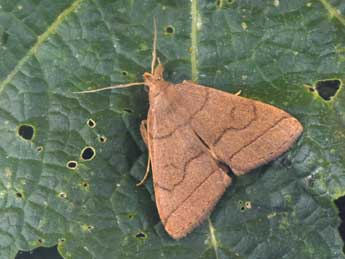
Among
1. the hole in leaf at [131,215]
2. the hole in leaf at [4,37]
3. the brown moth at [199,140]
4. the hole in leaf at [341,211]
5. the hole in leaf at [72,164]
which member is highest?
the hole in leaf at [4,37]

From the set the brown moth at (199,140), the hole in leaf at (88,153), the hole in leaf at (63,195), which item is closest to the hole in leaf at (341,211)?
the brown moth at (199,140)

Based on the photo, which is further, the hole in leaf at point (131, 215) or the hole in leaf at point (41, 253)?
the hole in leaf at point (41, 253)

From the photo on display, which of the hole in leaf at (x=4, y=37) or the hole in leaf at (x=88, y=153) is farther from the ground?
the hole in leaf at (x=4, y=37)

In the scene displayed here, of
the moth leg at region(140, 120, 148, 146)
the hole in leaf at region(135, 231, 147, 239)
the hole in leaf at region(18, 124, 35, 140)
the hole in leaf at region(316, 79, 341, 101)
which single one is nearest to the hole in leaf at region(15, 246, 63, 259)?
the hole in leaf at region(135, 231, 147, 239)

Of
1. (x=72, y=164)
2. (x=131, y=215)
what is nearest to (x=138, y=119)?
(x=72, y=164)

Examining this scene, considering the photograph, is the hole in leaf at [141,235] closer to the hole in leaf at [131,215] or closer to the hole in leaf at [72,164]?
the hole in leaf at [131,215]

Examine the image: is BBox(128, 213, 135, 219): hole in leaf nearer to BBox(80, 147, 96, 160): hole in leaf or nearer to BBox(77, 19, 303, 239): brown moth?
BBox(77, 19, 303, 239): brown moth
